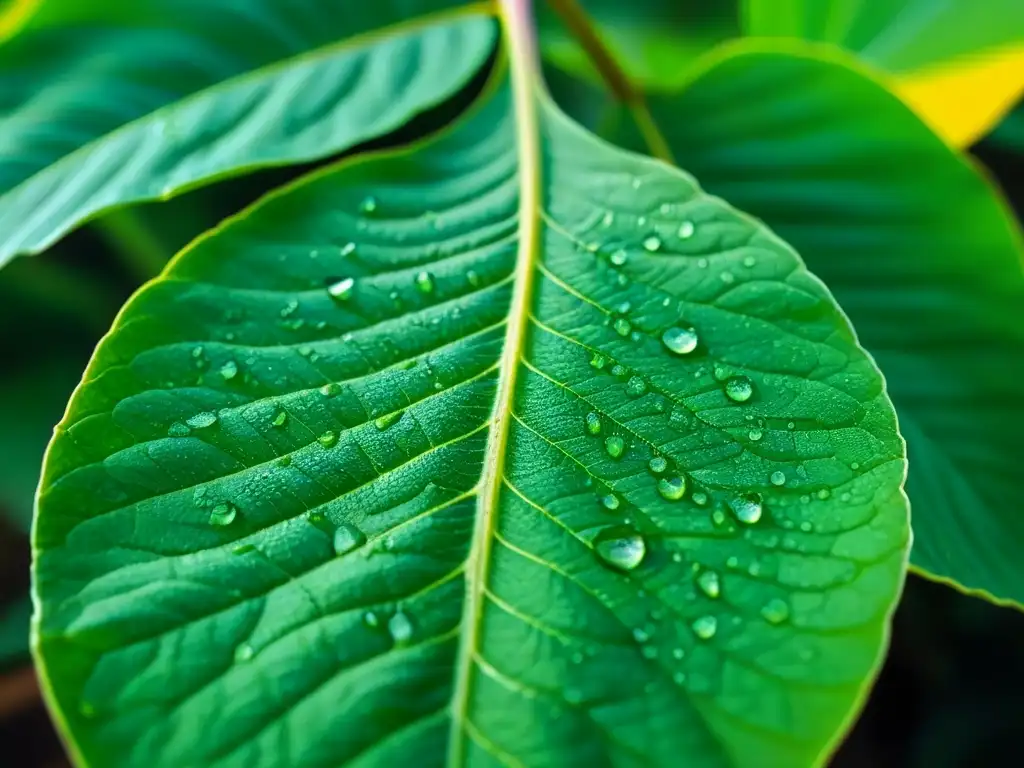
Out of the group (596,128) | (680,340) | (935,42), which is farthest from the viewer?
(596,128)

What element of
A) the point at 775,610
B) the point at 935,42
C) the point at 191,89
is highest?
the point at 191,89

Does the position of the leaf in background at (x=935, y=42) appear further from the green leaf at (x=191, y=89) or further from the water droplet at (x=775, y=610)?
the water droplet at (x=775, y=610)

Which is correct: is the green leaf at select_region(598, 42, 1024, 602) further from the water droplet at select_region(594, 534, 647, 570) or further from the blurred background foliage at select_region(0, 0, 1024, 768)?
the water droplet at select_region(594, 534, 647, 570)

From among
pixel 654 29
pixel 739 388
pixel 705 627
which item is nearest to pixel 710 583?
pixel 705 627

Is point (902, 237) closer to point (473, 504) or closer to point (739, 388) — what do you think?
point (739, 388)

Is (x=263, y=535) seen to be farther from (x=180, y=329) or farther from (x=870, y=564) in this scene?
(x=870, y=564)

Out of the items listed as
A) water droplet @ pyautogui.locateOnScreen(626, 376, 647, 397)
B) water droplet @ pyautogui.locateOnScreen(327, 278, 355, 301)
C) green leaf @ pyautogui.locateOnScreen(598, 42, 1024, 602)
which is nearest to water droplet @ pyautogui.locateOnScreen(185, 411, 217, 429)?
water droplet @ pyautogui.locateOnScreen(327, 278, 355, 301)

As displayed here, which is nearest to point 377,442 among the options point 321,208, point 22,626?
point 321,208
